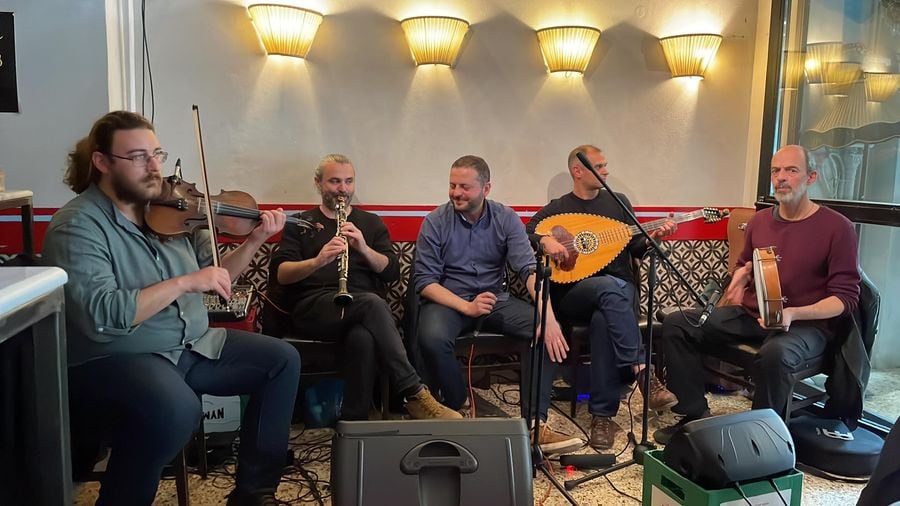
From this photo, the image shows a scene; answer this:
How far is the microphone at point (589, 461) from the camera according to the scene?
88.5 inches

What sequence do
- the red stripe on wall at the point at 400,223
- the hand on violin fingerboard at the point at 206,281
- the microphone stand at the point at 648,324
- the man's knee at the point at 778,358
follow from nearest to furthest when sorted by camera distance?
1. the hand on violin fingerboard at the point at 206,281
2. the microphone stand at the point at 648,324
3. the man's knee at the point at 778,358
4. the red stripe on wall at the point at 400,223

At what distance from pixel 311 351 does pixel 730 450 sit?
1.50m

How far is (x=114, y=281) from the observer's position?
1.62m

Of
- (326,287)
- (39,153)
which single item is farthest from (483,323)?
(39,153)

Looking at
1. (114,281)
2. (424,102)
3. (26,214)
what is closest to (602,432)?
(424,102)

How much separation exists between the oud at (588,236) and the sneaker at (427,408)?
0.80 m

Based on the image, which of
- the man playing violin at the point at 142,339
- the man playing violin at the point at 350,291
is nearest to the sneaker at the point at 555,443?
the man playing violin at the point at 350,291

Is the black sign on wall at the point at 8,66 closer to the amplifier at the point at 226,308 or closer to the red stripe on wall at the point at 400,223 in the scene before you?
the red stripe on wall at the point at 400,223

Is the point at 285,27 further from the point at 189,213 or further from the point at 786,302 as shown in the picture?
the point at 786,302

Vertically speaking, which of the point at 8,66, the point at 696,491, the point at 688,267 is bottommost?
the point at 696,491

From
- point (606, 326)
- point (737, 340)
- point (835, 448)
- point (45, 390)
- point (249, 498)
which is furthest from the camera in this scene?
point (606, 326)

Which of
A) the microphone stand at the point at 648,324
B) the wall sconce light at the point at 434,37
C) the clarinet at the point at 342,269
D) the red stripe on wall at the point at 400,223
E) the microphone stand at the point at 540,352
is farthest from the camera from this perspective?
the wall sconce light at the point at 434,37

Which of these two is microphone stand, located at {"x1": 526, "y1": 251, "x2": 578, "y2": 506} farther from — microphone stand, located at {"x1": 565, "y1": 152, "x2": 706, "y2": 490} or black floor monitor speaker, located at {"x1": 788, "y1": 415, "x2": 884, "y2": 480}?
black floor monitor speaker, located at {"x1": 788, "y1": 415, "x2": 884, "y2": 480}

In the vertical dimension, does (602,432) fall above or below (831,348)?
below
